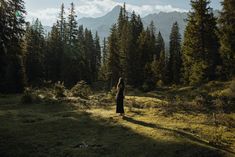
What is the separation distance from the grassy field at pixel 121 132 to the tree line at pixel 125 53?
8.68m

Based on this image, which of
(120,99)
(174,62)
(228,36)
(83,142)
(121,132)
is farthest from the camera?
(174,62)

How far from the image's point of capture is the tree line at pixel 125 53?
156 feet

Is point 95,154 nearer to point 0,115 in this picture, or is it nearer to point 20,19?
point 0,115

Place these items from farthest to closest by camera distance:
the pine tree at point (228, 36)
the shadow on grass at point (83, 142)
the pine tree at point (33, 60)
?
the pine tree at point (33, 60)
the pine tree at point (228, 36)
the shadow on grass at point (83, 142)

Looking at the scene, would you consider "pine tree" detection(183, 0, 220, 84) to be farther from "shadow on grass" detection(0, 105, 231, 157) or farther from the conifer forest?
"shadow on grass" detection(0, 105, 231, 157)

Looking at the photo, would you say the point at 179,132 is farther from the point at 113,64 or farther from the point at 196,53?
the point at 113,64

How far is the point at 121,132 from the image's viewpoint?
18.4 metres

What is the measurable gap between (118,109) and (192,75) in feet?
98.2

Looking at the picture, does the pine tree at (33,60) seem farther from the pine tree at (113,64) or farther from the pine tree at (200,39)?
the pine tree at (200,39)

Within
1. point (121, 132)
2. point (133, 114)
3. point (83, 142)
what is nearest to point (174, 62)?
point (133, 114)

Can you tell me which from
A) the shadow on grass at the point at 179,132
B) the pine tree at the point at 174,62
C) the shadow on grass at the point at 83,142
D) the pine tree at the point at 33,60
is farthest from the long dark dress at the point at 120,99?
the pine tree at the point at 174,62

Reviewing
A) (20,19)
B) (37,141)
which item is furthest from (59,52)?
(37,141)

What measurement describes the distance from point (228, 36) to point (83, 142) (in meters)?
35.3

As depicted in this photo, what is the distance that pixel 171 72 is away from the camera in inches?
3199
